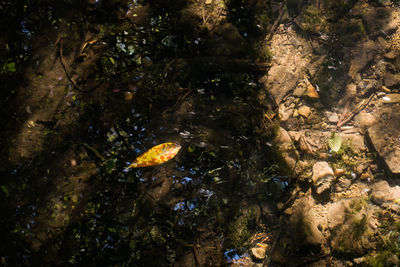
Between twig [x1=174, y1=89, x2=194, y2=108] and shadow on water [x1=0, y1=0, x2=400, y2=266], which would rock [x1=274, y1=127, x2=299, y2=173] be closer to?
shadow on water [x1=0, y1=0, x2=400, y2=266]

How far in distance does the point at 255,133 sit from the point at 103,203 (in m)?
2.03

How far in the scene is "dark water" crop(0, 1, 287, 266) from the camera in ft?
7.81

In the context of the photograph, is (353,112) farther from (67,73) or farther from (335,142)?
(67,73)

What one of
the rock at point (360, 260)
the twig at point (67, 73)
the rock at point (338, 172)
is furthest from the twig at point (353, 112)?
the twig at point (67, 73)

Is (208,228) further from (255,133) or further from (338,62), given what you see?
(338,62)

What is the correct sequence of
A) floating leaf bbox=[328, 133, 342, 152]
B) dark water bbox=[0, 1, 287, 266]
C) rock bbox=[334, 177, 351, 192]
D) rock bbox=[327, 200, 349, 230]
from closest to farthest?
dark water bbox=[0, 1, 287, 266] < rock bbox=[327, 200, 349, 230] < rock bbox=[334, 177, 351, 192] < floating leaf bbox=[328, 133, 342, 152]

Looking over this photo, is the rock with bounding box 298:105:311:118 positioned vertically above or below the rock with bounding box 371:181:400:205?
above

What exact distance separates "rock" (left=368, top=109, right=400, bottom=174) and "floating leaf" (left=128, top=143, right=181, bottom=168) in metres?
3.00

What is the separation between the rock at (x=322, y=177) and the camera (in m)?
3.29

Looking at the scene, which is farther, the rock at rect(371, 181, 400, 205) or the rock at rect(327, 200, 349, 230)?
the rock at rect(371, 181, 400, 205)

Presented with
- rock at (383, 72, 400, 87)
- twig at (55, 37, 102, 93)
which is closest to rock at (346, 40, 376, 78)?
rock at (383, 72, 400, 87)

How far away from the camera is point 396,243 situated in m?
2.84

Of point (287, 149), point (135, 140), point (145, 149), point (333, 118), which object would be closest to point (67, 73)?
point (135, 140)

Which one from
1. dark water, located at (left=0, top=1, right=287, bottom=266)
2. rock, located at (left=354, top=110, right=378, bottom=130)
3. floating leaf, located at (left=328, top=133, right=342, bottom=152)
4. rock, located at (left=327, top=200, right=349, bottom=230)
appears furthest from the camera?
rock, located at (left=354, top=110, right=378, bottom=130)
